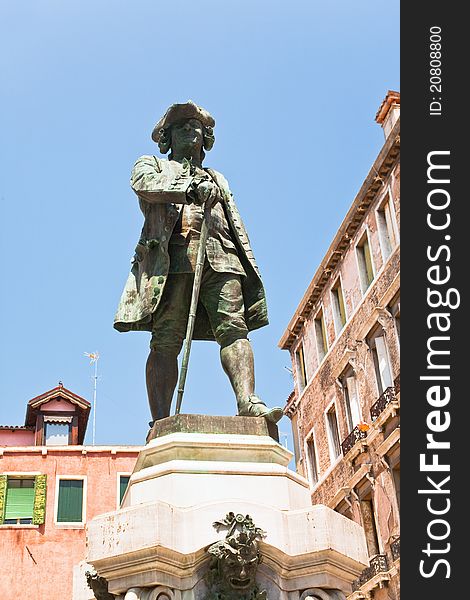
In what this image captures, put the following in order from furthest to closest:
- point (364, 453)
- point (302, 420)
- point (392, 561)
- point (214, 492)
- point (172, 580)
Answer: point (302, 420), point (364, 453), point (392, 561), point (214, 492), point (172, 580)

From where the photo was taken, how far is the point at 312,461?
29.4m

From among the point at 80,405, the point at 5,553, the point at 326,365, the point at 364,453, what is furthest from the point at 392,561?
the point at 80,405

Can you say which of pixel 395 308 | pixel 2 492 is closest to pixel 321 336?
pixel 395 308

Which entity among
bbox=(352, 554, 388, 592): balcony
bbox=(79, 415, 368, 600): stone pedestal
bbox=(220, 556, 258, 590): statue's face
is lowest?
bbox=(220, 556, 258, 590): statue's face

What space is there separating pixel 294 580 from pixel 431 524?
843 mm

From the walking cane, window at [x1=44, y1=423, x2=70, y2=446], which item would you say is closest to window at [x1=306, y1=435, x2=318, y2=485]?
window at [x1=44, y1=423, x2=70, y2=446]

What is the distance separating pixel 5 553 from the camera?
29.2 metres

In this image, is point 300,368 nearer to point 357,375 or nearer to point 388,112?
point 357,375

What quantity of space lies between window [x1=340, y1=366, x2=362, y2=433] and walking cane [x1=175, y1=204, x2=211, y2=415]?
19.9m

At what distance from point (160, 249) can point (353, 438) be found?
19.8 metres

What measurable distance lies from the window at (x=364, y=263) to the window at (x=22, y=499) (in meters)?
12.3

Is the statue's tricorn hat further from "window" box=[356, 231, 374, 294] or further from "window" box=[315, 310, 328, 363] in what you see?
"window" box=[315, 310, 328, 363]

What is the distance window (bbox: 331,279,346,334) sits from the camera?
27797 mm

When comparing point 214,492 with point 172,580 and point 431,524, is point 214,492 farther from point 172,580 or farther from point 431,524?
point 431,524
